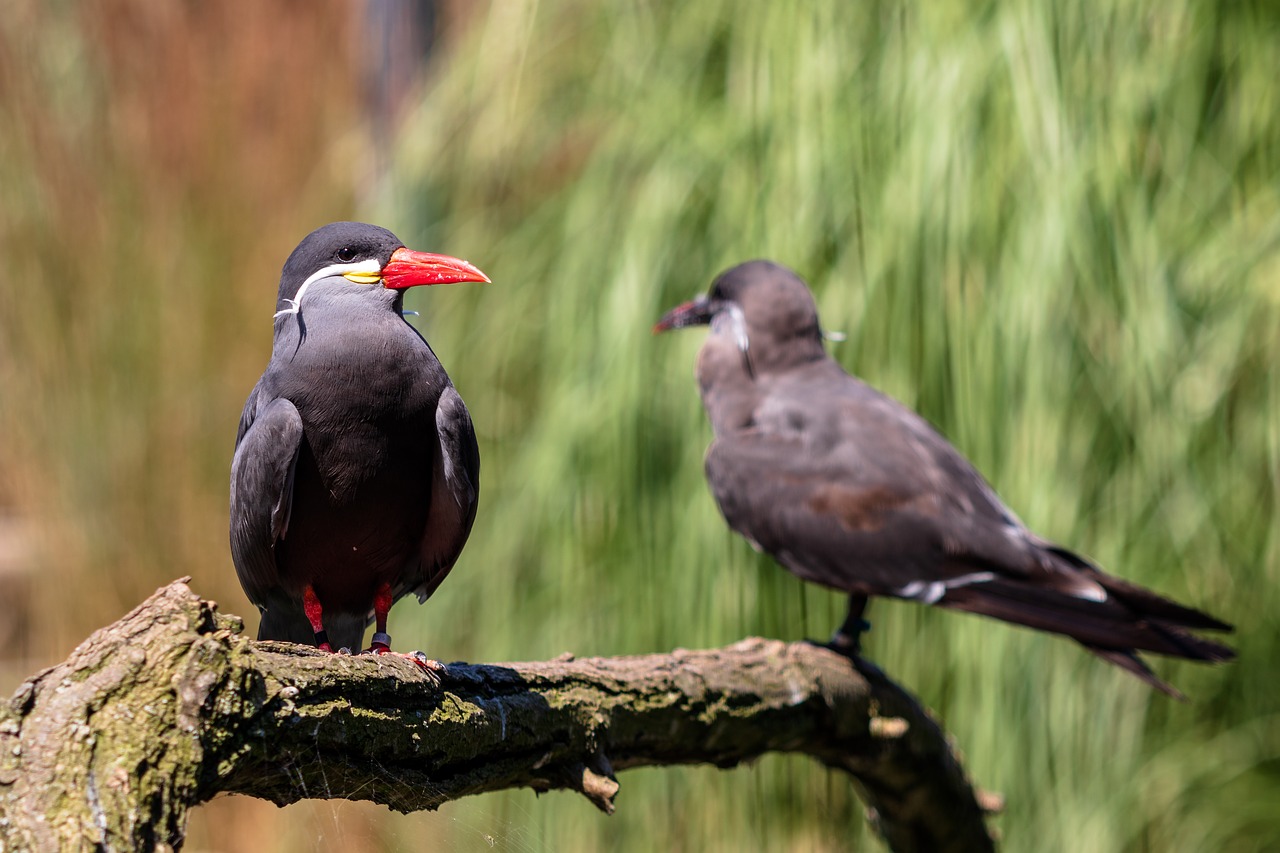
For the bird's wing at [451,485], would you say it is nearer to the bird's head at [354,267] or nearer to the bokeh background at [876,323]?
the bird's head at [354,267]

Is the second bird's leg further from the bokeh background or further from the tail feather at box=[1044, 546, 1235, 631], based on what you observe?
the tail feather at box=[1044, 546, 1235, 631]

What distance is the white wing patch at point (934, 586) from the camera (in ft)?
7.54

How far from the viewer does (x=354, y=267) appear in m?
1.50

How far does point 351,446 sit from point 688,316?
4.83ft

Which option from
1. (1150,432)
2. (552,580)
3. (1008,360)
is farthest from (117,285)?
(1150,432)

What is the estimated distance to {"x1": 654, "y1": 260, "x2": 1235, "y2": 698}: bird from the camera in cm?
222

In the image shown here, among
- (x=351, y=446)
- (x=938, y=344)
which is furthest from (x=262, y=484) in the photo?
(x=938, y=344)

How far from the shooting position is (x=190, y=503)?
4027mm

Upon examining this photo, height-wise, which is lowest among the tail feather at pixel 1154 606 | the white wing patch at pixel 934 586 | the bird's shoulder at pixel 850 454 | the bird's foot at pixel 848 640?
the bird's foot at pixel 848 640

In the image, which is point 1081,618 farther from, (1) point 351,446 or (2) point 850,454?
(1) point 351,446

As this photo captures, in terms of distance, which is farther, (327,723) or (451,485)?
(451,485)

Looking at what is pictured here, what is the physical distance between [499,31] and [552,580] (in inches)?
55.0

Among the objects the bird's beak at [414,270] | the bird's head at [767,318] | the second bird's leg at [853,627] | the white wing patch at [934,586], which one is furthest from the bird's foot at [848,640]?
the bird's beak at [414,270]

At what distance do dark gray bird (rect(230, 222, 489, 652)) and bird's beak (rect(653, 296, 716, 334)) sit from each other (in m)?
1.30
